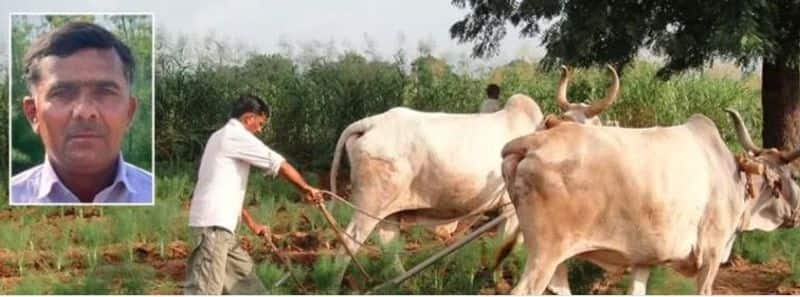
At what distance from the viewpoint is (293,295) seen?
820cm

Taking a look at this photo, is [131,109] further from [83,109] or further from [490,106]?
[490,106]

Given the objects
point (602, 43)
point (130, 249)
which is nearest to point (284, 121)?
point (602, 43)

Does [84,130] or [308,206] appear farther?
[308,206]

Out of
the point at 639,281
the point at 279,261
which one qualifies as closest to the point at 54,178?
the point at 279,261

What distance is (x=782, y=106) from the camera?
40.8ft

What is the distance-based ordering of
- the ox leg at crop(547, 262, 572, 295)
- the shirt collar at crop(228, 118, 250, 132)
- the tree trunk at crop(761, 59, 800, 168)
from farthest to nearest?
the tree trunk at crop(761, 59, 800, 168)
the ox leg at crop(547, 262, 572, 295)
the shirt collar at crop(228, 118, 250, 132)

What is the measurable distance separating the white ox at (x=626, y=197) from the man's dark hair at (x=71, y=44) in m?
3.64

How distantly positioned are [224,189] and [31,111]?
3.25 meters

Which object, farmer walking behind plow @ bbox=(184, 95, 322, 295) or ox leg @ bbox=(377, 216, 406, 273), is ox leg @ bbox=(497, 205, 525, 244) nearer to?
ox leg @ bbox=(377, 216, 406, 273)

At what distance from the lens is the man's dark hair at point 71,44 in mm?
9641

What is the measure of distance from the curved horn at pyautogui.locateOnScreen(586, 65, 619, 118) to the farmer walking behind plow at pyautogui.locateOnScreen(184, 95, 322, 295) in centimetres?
236

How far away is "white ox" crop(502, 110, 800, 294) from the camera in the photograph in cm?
693

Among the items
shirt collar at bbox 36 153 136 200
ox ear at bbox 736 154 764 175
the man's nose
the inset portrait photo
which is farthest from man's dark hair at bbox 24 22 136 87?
ox ear at bbox 736 154 764 175

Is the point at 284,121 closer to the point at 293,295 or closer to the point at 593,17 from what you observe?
the point at 593,17
